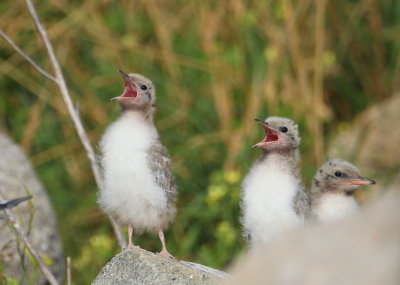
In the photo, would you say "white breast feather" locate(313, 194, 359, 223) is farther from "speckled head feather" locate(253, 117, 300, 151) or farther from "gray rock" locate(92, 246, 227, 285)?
"gray rock" locate(92, 246, 227, 285)

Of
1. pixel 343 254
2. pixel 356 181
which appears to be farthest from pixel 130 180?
pixel 343 254

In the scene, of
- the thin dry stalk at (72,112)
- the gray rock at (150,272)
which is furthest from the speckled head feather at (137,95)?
the gray rock at (150,272)

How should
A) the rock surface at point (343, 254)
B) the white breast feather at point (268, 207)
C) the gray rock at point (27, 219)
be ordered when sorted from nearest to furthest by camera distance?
the rock surface at point (343, 254) < the white breast feather at point (268, 207) < the gray rock at point (27, 219)

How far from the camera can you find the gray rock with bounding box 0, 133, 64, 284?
20.0 ft

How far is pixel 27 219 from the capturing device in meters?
6.32

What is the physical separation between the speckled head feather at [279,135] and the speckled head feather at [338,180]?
27 cm

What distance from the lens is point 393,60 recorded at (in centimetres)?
847

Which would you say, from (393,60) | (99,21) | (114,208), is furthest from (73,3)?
(114,208)

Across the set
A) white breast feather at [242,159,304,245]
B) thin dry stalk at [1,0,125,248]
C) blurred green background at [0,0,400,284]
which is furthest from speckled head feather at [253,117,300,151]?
blurred green background at [0,0,400,284]

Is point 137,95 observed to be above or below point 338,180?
above

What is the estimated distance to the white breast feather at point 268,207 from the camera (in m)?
4.66

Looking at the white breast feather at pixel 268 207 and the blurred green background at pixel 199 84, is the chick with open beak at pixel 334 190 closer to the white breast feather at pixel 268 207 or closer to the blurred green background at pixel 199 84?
the white breast feather at pixel 268 207

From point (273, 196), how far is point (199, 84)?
385cm

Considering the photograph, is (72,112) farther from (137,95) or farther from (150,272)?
(150,272)
